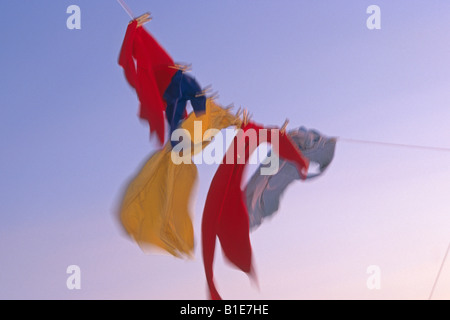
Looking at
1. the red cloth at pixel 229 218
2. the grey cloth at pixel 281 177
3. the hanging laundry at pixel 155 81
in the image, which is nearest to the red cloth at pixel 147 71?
the hanging laundry at pixel 155 81

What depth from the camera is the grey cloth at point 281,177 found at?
238 inches

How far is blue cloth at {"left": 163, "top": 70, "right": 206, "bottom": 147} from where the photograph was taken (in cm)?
598

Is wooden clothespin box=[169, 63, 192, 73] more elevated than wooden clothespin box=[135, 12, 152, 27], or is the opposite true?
wooden clothespin box=[135, 12, 152, 27]

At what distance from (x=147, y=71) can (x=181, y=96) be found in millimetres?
352

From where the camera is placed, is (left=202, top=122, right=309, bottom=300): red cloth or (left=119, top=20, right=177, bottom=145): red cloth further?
(left=119, top=20, right=177, bottom=145): red cloth

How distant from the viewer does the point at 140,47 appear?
6031 mm

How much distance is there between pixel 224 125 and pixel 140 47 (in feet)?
3.11

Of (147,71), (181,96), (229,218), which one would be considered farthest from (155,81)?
(229,218)

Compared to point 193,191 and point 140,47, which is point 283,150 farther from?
point 140,47

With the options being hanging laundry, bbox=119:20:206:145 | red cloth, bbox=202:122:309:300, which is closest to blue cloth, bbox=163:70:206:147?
hanging laundry, bbox=119:20:206:145

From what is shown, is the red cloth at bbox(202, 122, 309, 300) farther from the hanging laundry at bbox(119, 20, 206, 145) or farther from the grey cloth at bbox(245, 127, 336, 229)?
the hanging laundry at bbox(119, 20, 206, 145)

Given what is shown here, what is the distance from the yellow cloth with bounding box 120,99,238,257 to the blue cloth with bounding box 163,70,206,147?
0.06 metres

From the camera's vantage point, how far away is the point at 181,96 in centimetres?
600

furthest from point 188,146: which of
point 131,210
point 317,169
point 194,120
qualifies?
point 317,169
